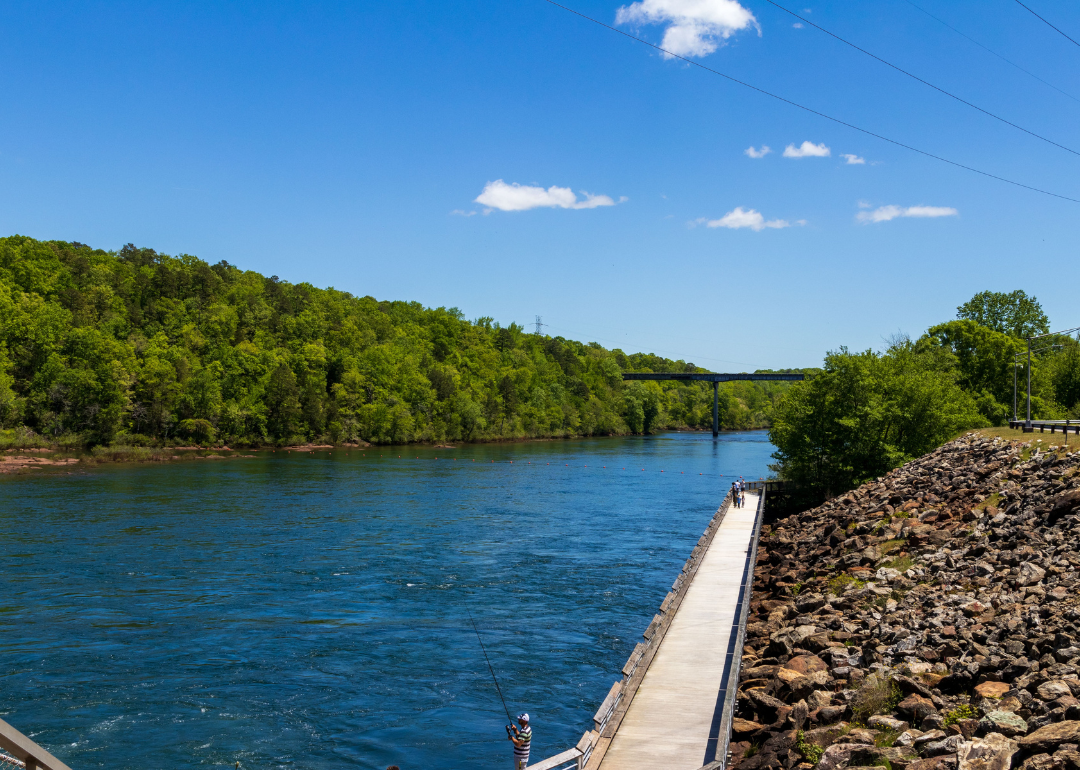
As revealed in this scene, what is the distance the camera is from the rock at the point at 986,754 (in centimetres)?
1345

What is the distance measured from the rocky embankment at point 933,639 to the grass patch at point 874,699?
33 mm

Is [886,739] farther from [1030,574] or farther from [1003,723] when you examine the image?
[1030,574]

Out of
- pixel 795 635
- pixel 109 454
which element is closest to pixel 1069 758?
pixel 795 635

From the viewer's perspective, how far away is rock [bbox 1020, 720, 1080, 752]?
44.6ft

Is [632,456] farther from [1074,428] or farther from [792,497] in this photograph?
[1074,428]

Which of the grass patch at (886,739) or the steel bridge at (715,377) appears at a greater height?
the steel bridge at (715,377)

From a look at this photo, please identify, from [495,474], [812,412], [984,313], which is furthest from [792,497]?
[984,313]

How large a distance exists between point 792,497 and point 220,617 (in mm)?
41185

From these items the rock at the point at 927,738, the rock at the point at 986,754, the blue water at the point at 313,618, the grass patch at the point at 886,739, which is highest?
the rock at the point at 986,754

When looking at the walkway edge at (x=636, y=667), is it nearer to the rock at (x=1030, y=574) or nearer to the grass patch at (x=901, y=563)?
the grass patch at (x=901, y=563)

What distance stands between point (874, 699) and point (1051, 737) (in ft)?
12.8

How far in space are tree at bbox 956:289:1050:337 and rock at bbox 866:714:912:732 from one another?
90.7 metres

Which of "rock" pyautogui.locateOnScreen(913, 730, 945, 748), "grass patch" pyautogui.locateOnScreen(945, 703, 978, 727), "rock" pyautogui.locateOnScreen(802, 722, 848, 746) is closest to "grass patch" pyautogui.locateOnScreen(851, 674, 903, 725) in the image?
"rock" pyautogui.locateOnScreen(802, 722, 848, 746)

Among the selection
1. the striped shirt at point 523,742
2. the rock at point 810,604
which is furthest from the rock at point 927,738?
the rock at point 810,604
